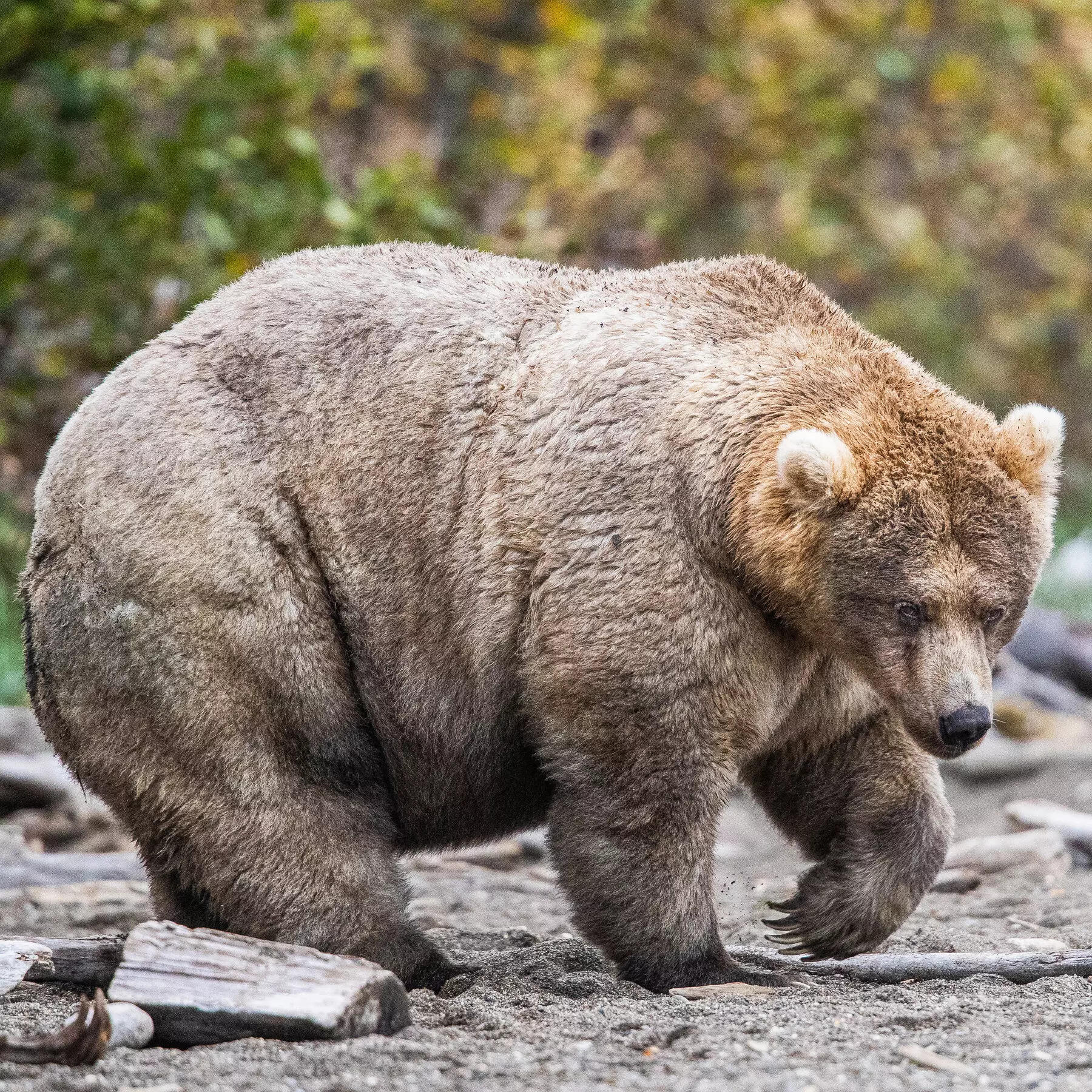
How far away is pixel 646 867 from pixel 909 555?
3.87 ft

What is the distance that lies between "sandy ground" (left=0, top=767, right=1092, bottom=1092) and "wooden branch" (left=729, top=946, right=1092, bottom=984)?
0.07 meters

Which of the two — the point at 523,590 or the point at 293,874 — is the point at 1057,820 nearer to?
the point at 523,590

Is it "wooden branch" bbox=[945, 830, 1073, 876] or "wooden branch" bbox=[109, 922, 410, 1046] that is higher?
"wooden branch" bbox=[109, 922, 410, 1046]

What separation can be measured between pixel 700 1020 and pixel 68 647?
7.20 feet

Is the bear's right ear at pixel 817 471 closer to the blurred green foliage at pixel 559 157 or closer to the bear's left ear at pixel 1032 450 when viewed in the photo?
the bear's left ear at pixel 1032 450

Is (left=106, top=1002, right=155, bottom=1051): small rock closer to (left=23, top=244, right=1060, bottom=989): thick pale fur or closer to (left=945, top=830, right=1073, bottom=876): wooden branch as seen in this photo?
(left=23, top=244, right=1060, bottom=989): thick pale fur

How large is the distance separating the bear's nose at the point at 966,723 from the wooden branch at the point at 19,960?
8.67 feet

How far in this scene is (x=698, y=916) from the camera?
482cm

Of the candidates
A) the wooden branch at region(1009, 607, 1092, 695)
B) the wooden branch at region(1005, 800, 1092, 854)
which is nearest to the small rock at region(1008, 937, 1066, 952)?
the wooden branch at region(1005, 800, 1092, 854)

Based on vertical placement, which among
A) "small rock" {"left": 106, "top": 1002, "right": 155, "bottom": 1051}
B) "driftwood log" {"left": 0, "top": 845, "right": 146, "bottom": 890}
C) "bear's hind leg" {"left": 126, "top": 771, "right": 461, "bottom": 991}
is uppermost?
"small rock" {"left": 106, "top": 1002, "right": 155, "bottom": 1051}

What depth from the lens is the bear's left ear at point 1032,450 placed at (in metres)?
4.89

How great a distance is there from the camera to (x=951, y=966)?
4895 mm

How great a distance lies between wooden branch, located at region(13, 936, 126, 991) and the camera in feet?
15.4

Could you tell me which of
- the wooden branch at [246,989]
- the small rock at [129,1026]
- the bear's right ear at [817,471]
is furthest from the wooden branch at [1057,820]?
the small rock at [129,1026]
